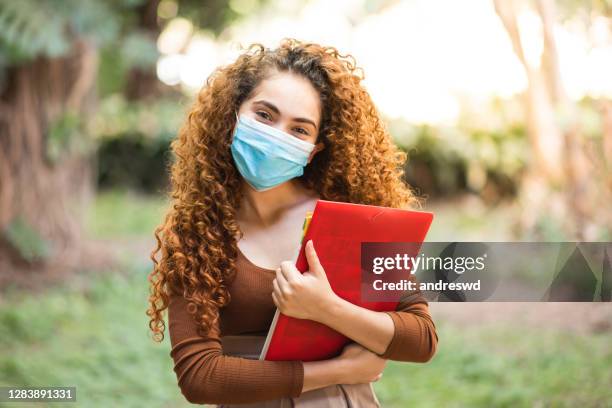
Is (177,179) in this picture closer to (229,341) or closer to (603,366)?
(229,341)

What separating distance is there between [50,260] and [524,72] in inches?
176

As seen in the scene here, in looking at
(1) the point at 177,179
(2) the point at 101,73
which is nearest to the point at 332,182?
(1) the point at 177,179

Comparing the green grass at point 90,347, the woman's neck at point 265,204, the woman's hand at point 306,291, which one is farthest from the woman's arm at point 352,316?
the green grass at point 90,347

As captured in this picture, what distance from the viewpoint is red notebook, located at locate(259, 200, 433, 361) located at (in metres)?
1.39

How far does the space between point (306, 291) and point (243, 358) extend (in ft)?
0.75

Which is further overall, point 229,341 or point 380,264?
point 229,341

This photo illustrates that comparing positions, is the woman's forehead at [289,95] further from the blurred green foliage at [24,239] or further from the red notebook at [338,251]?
the blurred green foliage at [24,239]

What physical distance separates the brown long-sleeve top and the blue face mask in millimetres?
214

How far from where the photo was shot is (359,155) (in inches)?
70.2

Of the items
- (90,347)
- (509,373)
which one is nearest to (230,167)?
(509,373)

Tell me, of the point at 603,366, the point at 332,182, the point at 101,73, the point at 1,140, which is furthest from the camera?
the point at 101,73

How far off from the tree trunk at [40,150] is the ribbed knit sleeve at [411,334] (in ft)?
16.2

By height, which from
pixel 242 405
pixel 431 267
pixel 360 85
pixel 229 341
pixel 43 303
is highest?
pixel 360 85

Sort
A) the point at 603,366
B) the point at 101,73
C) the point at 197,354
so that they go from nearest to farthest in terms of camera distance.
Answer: the point at 197,354, the point at 603,366, the point at 101,73
